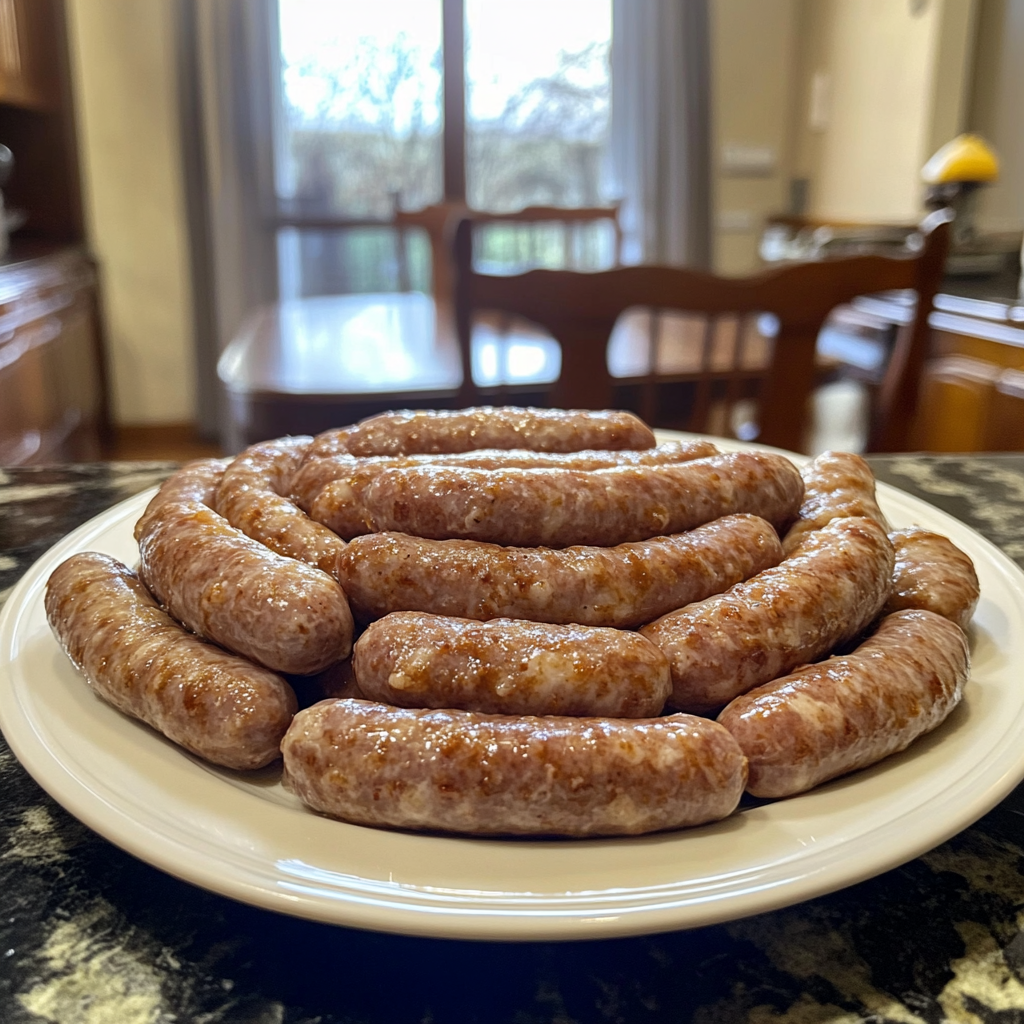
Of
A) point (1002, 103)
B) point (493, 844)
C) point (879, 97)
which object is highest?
point (879, 97)

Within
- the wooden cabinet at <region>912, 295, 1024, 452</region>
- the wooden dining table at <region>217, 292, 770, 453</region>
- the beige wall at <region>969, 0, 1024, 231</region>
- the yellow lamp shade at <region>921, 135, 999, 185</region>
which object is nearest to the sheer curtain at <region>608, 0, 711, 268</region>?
the beige wall at <region>969, 0, 1024, 231</region>

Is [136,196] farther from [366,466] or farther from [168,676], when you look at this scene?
[168,676]

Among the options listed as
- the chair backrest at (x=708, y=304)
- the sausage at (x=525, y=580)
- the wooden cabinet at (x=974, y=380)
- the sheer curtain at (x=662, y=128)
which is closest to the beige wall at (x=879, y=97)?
the sheer curtain at (x=662, y=128)

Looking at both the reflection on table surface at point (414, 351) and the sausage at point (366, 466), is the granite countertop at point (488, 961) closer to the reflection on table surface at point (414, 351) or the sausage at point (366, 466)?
the sausage at point (366, 466)

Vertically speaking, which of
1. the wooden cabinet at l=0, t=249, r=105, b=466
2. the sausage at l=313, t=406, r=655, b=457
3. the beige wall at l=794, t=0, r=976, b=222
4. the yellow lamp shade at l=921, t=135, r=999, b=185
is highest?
the beige wall at l=794, t=0, r=976, b=222

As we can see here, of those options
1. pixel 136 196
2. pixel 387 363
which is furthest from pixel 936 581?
pixel 136 196

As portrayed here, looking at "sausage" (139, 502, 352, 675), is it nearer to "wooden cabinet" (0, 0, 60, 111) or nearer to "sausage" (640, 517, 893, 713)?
"sausage" (640, 517, 893, 713)
